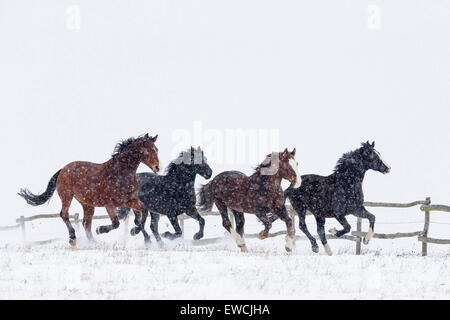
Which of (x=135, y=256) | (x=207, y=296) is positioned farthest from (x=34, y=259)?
(x=207, y=296)

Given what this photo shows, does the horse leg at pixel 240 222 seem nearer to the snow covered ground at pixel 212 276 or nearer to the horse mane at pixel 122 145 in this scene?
the snow covered ground at pixel 212 276

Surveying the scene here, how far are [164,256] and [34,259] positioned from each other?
208 centimetres

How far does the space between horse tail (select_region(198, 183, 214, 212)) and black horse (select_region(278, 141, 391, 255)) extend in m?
1.85

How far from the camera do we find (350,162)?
1238 cm

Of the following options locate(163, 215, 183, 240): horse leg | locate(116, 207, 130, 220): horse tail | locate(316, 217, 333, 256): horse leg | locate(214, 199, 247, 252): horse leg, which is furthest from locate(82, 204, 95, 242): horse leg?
locate(316, 217, 333, 256): horse leg

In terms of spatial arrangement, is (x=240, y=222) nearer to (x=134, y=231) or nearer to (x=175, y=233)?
(x=175, y=233)

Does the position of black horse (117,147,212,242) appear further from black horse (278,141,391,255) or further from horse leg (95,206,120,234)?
black horse (278,141,391,255)

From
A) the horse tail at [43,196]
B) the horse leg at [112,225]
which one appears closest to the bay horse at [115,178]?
the horse leg at [112,225]

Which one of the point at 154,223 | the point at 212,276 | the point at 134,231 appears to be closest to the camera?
the point at 212,276

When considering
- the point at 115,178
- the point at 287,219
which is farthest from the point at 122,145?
the point at 287,219

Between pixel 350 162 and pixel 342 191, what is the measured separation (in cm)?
67

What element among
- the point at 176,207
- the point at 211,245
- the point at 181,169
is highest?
the point at 181,169
